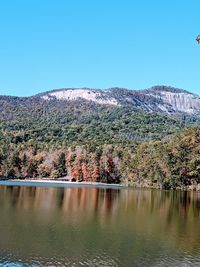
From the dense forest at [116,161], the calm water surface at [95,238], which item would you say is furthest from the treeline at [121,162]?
the calm water surface at [95,238]

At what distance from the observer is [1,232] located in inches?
1278

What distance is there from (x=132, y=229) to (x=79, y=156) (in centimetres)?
10706

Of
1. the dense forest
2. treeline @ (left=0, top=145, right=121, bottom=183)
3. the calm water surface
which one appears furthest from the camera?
treeline @ (left=0, top=145, right=121, bottom=183)

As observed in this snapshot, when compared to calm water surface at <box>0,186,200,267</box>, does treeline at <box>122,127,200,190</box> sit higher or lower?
higher

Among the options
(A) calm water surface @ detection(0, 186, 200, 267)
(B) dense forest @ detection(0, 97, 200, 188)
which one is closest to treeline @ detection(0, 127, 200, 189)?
(B) dense forest @ detection(0, 97, 200, 188)

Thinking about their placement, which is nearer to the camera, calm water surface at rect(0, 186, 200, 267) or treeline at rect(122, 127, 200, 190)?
calm water surface at rect(0, 186, 200, 267)

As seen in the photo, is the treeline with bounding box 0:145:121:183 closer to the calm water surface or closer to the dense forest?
the dense forest

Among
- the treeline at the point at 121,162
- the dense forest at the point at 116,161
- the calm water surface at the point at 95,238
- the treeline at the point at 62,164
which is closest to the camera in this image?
the calm water surface at the point at 95,238

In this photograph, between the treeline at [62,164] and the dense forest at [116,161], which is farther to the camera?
the treeline at [62,164]

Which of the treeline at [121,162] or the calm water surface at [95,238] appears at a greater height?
the treeline at [121,162]

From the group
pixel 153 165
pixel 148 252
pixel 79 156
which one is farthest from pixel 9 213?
pixel 79 156

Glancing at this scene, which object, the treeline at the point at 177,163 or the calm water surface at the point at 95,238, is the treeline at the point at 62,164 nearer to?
the treeline at the point at 177,163

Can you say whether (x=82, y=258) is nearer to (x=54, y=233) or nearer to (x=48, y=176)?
(x=54, y=233)

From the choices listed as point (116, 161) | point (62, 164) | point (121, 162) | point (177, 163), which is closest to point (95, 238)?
point (177, 163)
